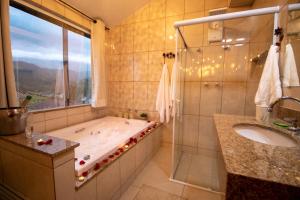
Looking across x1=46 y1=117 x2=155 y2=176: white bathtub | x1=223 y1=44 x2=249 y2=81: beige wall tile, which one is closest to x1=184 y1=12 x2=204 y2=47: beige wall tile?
x1=223 y1=44 x2=249 y2=81: beige wall tile

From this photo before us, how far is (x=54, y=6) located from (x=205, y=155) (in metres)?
3.25

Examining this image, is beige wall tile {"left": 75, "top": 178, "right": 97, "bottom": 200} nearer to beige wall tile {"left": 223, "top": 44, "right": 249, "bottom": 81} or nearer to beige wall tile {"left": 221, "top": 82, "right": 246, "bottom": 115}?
beige wall tile {"left": 221, "top": 82, "right": 246, "bottom": 115}

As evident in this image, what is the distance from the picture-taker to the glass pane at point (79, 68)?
2436 millimetres

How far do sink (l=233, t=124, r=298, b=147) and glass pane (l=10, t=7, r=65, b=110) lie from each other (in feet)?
7.95

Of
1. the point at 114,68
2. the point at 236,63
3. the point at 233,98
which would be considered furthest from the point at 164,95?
the point at 114,68

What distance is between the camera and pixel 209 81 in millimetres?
2338

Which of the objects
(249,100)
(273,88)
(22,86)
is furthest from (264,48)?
(22,86)

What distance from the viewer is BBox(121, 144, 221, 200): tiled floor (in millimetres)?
1546

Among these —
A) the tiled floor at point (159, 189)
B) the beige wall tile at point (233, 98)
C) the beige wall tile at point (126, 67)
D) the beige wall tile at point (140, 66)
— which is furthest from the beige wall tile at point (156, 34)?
the tiled floor at point (159, 189)

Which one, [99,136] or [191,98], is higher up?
[191,98]

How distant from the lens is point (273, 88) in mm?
1220

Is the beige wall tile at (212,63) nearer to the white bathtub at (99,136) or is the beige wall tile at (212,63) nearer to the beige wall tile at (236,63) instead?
the beige wall tile at (236,63)

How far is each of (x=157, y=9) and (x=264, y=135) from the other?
2533mm

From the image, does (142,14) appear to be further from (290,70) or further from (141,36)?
(290,70)
